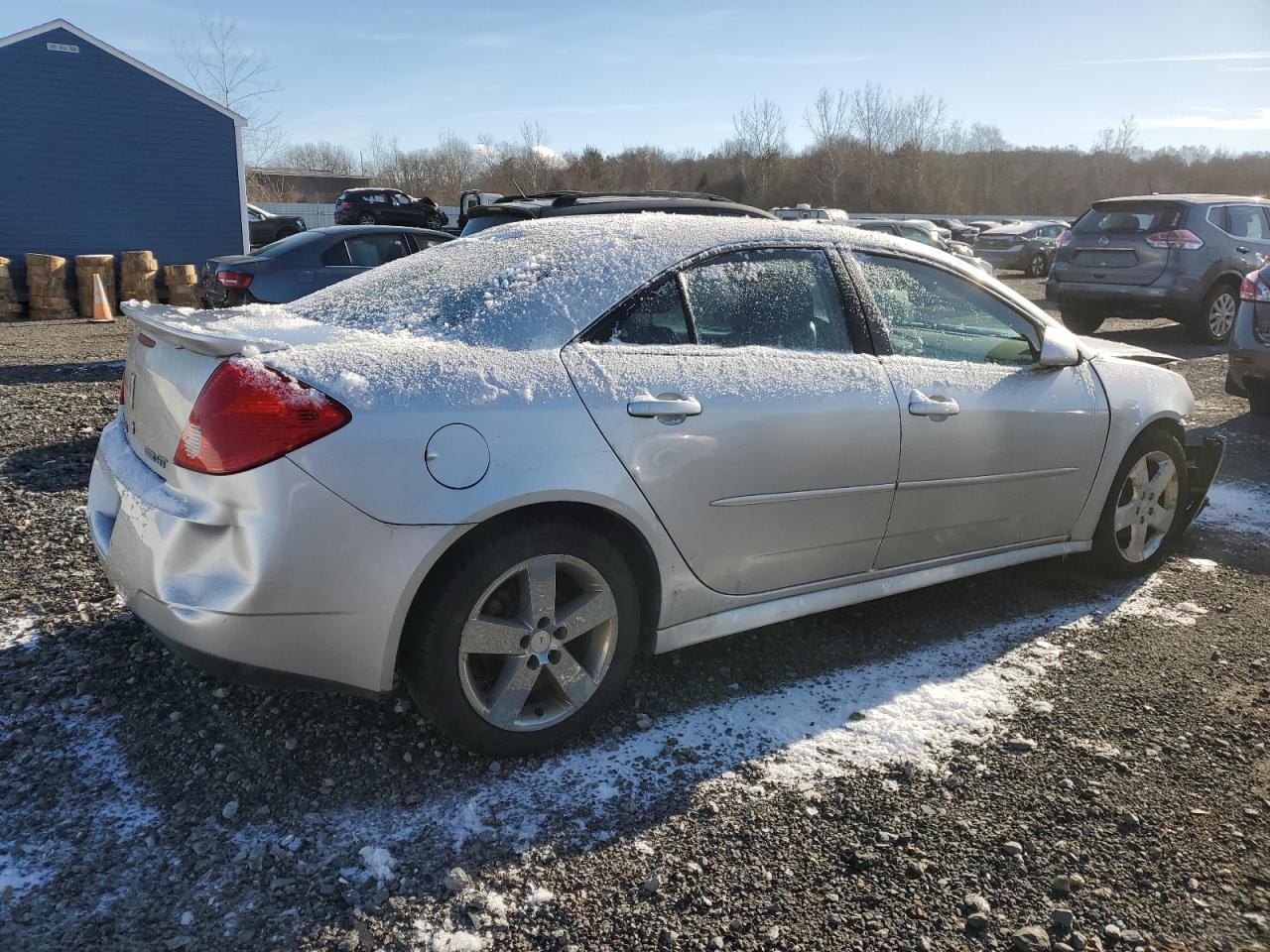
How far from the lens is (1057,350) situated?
3898mm

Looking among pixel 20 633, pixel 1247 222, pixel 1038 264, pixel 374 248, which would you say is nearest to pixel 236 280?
pixel 374 248

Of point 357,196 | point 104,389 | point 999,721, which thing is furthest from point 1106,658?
point 357,196

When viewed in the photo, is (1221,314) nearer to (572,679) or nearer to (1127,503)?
(1127,503)

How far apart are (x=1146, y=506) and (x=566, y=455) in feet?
10.1

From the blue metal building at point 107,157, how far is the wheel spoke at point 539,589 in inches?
707

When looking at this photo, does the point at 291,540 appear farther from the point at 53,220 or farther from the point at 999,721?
the point at 53,220

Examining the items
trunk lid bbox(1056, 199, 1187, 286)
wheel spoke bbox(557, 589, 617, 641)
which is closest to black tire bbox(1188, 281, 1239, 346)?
trunk lid bbox(1056, 199, 1187, 286)

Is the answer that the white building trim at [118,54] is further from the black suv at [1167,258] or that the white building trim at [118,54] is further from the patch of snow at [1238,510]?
the patch of snow at [1238,510]

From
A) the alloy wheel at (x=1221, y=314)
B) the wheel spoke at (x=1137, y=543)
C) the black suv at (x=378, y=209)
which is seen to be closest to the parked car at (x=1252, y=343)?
the wheel spoke at (x=1137, y=543)

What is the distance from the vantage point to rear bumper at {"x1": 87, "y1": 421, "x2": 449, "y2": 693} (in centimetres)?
240

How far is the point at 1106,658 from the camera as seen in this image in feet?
11.8

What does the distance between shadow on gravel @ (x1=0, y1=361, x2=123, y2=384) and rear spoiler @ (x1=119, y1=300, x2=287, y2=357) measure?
6.33 meters

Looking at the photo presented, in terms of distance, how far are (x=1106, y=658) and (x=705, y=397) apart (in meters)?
1.91

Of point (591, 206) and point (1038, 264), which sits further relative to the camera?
point (1038, 264)
